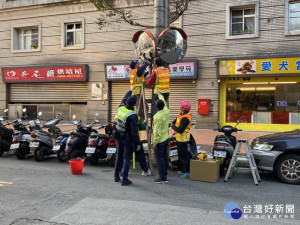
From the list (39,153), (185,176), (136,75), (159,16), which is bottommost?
(185,176)

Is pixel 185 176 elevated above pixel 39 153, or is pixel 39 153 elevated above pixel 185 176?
A: pixel 39 153

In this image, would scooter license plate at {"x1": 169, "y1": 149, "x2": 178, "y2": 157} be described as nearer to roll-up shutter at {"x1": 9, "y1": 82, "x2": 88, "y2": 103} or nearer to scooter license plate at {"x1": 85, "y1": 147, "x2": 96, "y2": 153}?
scooter license plate at {"x1": 85, "y1": 147, "x2": 96, "y2": 153}

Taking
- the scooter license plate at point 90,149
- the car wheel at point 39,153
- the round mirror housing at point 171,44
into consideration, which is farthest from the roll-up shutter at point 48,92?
the round mirror housing at point 171,44

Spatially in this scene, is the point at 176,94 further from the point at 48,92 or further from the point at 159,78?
the point at 159,78

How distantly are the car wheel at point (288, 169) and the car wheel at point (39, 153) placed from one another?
6.16 metres

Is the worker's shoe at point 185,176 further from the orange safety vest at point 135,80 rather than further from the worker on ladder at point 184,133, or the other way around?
the orange safety vest at point 135,80

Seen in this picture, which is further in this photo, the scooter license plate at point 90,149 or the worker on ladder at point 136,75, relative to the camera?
the scooter license plate at point 90,149

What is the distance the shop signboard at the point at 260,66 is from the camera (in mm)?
12836

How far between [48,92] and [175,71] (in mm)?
8304

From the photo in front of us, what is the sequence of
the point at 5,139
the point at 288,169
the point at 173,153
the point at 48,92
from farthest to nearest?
the point at 48,92 < the point at 5,139 < the point at 173,153 < the point at 288,169

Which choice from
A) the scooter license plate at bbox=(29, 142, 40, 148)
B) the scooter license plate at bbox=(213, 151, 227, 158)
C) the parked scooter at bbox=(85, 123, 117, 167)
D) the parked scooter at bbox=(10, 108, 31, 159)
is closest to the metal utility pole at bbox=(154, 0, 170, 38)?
the parked scooter at bbox=(85, 123, 117, 167)

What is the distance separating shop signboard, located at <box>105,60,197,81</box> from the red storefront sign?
5.71 feet

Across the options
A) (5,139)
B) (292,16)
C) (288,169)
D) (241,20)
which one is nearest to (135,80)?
(288,169)

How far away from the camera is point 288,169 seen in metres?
6.02
